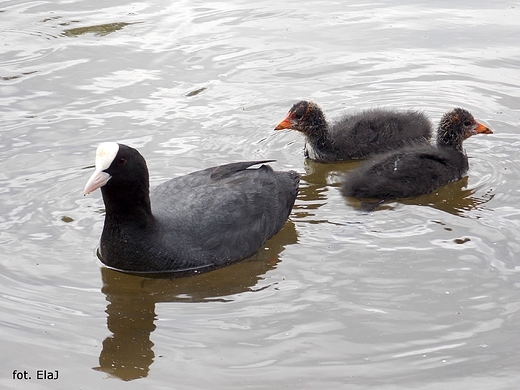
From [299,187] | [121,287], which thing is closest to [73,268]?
[121,287]

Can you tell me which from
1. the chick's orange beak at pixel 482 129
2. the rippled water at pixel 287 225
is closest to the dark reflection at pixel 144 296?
the rippled water at pixel 287 225

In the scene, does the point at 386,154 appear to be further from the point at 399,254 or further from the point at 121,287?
the point at 121,287

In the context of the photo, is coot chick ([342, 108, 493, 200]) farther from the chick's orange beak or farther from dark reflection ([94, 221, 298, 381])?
dark reflection ([94, 221, 298, 381])

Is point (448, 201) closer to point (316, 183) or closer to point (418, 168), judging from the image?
point (418, 168)

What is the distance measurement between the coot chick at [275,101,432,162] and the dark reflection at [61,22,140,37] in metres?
3.72

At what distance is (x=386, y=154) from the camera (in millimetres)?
7910

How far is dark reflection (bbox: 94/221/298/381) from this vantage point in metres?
5.32

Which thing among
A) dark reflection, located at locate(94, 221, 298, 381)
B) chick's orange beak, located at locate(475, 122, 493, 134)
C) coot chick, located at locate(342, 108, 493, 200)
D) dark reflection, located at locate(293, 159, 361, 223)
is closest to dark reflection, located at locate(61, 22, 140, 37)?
dark reflection, located at locate(293, 159, 361, 223)

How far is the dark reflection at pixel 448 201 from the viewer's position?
24.1ft

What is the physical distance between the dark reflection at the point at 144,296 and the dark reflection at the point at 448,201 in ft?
2.86

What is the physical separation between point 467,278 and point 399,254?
1.84 feet

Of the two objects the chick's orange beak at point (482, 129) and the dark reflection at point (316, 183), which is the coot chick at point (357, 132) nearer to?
the dark reflection at point (316, 183)

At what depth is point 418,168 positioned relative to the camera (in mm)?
7586

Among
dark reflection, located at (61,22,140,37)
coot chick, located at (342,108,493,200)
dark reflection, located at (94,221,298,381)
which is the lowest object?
dark reflection, located at (94,221,298,381)
